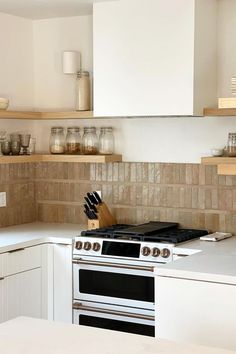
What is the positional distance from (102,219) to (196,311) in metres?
1.54

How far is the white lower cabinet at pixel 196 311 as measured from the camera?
3.16 meters

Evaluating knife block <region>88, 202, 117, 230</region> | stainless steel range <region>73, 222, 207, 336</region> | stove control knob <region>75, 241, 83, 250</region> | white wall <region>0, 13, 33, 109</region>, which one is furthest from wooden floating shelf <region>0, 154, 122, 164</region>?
stove control knob <region>75, 241, 83, 250</region>

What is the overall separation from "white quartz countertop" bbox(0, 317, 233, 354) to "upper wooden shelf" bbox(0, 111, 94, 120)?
8.34 feet

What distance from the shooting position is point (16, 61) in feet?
16.3

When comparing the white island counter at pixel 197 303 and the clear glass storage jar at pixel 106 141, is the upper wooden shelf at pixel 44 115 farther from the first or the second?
the white island counter at pixel 197 303

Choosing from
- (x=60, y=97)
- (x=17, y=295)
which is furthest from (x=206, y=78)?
(x=17, y=295)

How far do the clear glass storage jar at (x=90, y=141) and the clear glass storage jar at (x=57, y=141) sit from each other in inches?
7.2

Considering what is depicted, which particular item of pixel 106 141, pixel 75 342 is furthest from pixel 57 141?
pixel 75 342

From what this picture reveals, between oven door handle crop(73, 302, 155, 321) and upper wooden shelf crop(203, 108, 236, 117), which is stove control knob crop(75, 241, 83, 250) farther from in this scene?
upper wooden shelf crop(203, 108, 236, 117)

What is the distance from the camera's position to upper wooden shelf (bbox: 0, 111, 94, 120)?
4581 mm

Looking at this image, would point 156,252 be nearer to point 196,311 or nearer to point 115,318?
point 115,318

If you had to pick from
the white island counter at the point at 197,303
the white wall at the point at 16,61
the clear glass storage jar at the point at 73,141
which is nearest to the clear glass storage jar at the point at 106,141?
the clear glass storage jar at the point at 73,141

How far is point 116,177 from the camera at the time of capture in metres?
4.87

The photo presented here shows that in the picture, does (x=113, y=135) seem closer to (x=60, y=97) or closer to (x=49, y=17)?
(x=60, y=97)
